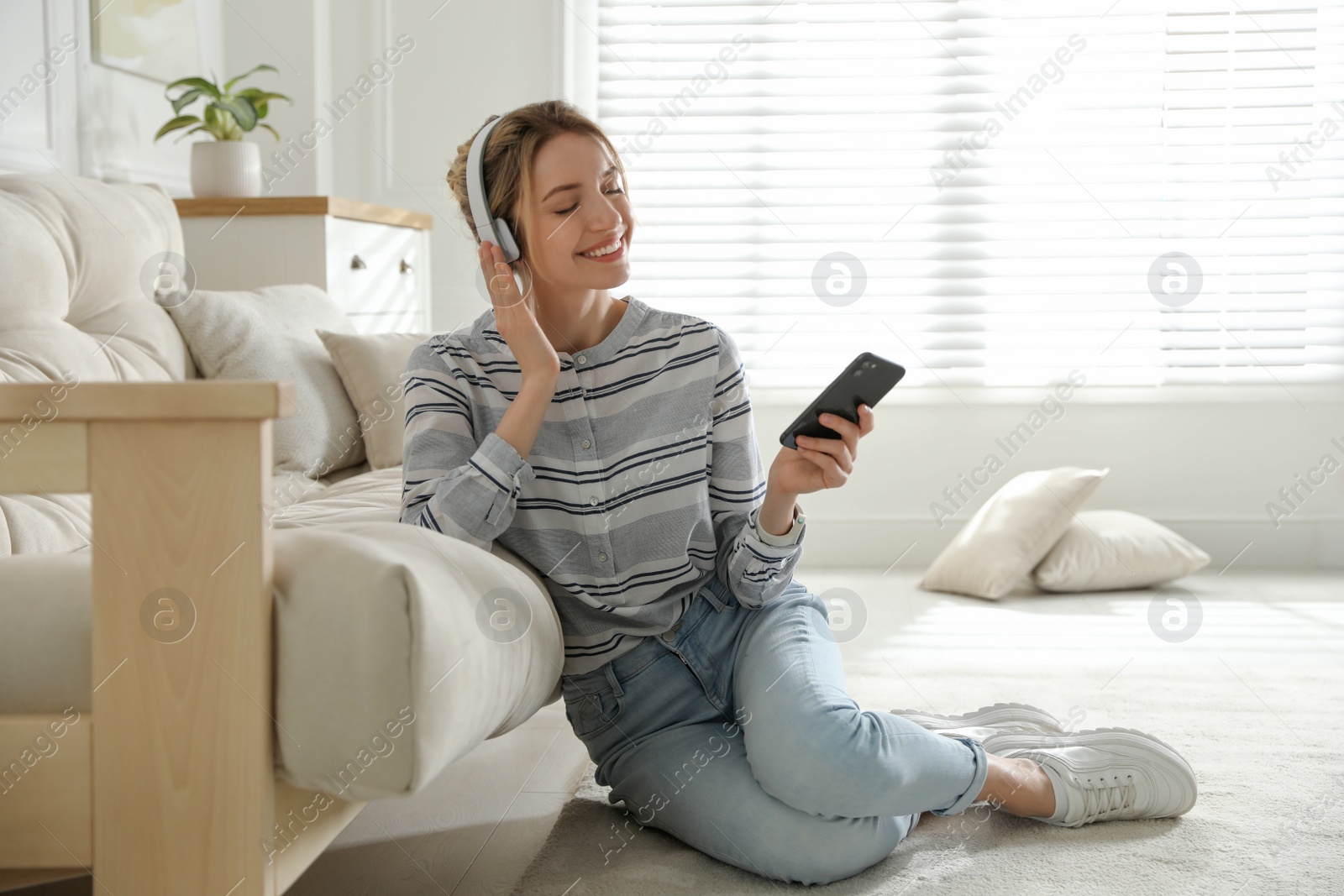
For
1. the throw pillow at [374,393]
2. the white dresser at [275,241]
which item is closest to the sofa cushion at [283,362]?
the throw pillow at [374,393]

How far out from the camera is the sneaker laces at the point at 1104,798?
1.34 metres

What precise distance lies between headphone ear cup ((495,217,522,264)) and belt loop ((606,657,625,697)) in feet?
1.61

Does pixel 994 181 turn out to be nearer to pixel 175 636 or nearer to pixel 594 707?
pixel 594 707

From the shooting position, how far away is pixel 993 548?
2.80 metres

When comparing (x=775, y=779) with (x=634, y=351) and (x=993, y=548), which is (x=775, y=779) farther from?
(x=993, y=548)

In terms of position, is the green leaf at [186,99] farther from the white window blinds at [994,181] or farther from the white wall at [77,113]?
the white window blinds at [994,181]

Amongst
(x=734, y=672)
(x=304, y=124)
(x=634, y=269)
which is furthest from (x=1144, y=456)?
(x=304, y=124)

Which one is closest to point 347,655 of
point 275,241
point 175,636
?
point 175,636

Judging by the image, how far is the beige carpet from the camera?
1.22 meters

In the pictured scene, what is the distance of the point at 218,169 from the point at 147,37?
1.41ft

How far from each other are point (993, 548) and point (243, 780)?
2.27 m

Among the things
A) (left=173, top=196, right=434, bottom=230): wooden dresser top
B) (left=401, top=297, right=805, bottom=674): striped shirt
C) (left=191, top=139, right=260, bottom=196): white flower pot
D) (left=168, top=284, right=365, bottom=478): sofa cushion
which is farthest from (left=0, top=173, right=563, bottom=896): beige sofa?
(left=191, top=139, right=260, bottom=196): white flower pot

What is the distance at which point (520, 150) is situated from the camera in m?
1.30

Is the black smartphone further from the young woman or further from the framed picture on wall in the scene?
the framed picture on wall
